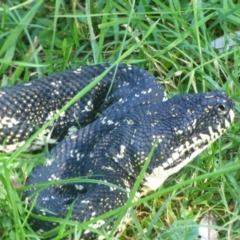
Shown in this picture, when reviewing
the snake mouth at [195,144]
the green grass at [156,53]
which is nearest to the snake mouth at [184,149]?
the snake mouth at [195,144]

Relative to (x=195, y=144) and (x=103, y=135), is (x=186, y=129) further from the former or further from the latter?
(x=103, y=135)

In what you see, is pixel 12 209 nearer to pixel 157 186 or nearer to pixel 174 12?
pixel 157 186

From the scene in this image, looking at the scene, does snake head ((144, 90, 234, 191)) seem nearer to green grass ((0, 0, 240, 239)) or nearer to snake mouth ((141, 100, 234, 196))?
snake mouth ((141, 100, 234, 196))

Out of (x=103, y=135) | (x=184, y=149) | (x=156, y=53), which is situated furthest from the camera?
(x=156, y=53)

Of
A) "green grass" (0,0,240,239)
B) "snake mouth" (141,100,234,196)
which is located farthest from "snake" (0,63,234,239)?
"green grass" (0,0,240,239)

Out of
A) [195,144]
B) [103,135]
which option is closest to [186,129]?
[195,144]

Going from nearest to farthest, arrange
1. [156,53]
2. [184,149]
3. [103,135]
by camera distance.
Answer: [184,149]
[103,135]
[156,53]

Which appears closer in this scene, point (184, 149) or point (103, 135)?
point (184, 149)

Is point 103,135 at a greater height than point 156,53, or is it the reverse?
point 156,53

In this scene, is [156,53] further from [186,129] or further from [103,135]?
[186,129]
